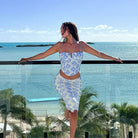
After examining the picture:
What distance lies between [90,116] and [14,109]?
93 centimetres

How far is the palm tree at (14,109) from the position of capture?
11.2 feet

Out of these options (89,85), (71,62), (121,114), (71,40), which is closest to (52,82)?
(89,85)

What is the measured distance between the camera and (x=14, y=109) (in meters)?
3.45

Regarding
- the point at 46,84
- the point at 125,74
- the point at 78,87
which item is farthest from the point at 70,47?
the point at 125,74

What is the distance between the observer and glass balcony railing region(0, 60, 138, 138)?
3.41m

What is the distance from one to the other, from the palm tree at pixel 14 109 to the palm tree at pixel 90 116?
1.90 feet

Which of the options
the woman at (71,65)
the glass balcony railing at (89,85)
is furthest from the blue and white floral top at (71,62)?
the glass balcony railing at (89,85)

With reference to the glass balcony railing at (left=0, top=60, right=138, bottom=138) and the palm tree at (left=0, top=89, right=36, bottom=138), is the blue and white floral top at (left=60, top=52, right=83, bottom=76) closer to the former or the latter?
the glass balcony railing at (left=0, top=60, right=138, bottom=138)

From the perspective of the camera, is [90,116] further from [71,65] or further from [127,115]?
[71,65]

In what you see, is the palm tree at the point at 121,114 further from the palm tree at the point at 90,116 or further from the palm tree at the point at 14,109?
the palm tree at the point at 14,109

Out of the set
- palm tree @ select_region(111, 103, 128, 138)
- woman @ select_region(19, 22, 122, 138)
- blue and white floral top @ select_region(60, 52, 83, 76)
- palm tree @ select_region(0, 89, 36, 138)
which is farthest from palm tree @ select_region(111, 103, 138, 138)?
Result: palm tree @ select_region(0, 89, 36, 138)

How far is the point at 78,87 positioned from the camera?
3.01m

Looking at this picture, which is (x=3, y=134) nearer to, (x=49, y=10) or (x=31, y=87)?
(x=31, y=87)

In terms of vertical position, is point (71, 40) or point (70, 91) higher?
point (71, 40)
